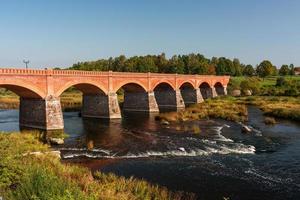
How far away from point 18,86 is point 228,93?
264ft

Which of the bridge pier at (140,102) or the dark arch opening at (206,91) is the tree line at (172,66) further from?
the bridge pier at (140,102)

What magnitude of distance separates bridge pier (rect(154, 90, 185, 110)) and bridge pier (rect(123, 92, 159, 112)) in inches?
331

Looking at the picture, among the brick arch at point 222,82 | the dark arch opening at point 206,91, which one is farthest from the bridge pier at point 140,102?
the brick arch at point 222,82

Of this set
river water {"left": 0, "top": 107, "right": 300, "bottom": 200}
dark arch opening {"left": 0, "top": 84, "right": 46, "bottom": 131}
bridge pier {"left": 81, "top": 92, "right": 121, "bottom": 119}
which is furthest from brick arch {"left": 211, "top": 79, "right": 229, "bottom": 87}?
dark arch opening {"left": 0, "top": 84, "right": 46, "bottom": 131}

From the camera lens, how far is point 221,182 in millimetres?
22344

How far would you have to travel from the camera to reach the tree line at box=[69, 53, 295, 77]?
128 metres

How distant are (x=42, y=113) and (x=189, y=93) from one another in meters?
50.1

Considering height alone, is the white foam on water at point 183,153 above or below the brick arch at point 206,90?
below

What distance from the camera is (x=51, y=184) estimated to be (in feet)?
44.3

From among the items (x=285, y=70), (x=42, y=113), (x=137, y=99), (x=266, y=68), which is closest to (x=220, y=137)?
(x=42, y=113)

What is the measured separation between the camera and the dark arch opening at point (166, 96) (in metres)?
75.1

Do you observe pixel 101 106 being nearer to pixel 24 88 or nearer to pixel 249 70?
pixel 24 88

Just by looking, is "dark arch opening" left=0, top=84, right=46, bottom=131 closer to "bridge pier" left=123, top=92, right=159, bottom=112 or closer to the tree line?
"bridge pier" left=123, top=92, right=159, bottom=112

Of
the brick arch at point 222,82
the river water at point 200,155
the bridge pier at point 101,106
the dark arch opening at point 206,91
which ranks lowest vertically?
the river water at point 200,155
